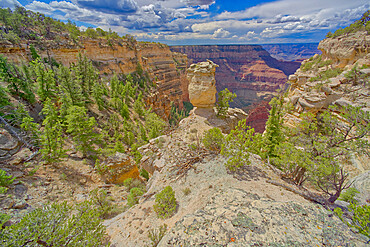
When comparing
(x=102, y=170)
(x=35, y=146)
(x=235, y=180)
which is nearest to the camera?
(x=235, y=180)

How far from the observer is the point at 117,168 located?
643 inches

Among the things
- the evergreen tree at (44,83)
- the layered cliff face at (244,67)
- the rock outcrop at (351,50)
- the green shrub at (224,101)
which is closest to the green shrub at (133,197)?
the green shrub at (224,101)

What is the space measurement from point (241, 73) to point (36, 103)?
510 ft

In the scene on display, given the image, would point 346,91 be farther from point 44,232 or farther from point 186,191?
point 44,232

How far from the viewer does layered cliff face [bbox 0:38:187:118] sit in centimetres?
3030

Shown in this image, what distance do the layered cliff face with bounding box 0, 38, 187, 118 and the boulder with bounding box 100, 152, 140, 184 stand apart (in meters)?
21.9

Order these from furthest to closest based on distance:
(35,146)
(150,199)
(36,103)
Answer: (36,103)
(35,146)
(150,199)

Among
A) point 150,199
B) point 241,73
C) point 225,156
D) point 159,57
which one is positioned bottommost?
point 241,73

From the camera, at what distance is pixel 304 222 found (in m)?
5.29

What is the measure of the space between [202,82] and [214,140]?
11.0 metres

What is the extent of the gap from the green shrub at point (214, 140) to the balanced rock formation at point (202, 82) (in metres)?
9.98

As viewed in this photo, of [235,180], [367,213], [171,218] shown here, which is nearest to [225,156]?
[235,180]

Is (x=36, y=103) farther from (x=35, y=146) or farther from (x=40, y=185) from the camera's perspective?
(x=40, y=185)

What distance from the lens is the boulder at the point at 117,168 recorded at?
15.7 metres
